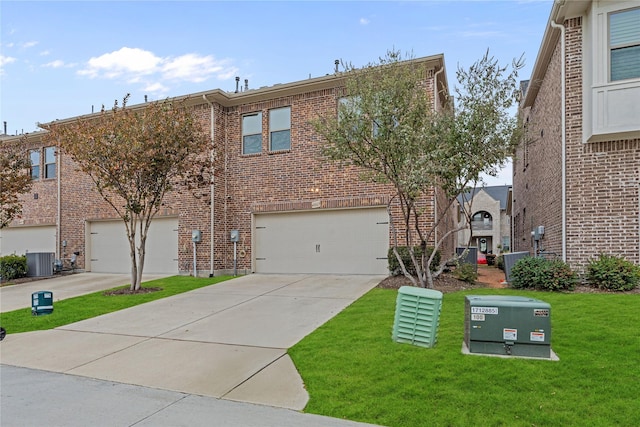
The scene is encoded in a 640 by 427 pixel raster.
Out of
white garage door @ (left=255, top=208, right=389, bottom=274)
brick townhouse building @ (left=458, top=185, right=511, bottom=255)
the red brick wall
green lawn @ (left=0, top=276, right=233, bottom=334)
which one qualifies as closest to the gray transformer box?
the red brick wall

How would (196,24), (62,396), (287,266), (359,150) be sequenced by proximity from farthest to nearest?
(287,266) → (196,24) → (359,150) → (62,396)

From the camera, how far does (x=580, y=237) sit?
910 cm

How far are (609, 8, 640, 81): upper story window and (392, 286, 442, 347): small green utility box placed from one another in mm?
7108

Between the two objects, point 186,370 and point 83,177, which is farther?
point 83,177

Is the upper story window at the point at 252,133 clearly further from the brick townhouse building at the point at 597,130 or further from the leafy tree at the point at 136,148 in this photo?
the brick townhouse building at the point at 597,130

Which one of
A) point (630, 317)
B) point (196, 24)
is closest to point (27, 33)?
point (196, 24)

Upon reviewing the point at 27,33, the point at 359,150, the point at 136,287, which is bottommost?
the point at 136,287

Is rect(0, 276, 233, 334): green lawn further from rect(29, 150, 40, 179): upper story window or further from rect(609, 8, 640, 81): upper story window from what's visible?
rect(609, 8, 640, 81): upper story window

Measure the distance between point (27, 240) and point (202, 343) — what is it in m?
15.9

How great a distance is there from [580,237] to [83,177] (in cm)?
1651

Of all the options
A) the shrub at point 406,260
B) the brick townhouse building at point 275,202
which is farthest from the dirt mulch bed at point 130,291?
the shrub at point 406,260

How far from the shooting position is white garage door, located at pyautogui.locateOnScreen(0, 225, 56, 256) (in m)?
17.2

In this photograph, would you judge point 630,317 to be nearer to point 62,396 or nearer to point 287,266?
point 62,396

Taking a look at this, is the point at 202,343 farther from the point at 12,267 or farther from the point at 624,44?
the point at 12,267
